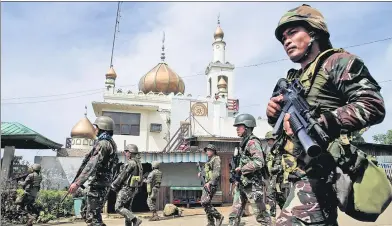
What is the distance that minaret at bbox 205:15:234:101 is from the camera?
33.0m

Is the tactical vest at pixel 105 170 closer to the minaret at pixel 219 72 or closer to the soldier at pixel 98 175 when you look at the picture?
the soldier at pixel 98 175

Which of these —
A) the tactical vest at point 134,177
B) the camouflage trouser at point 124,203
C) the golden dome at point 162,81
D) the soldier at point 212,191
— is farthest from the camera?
the golden dome at point 162,81

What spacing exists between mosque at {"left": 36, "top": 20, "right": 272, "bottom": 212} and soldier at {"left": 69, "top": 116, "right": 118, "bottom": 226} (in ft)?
31.1

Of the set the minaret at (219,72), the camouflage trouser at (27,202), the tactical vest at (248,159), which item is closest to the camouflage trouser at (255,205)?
the tactical vest at (248,159)

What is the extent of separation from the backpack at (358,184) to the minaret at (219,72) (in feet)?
97.4

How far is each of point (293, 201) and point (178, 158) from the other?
1375 centimetres

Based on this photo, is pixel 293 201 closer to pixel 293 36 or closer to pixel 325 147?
pixel 325 147

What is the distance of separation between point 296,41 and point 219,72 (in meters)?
32.8

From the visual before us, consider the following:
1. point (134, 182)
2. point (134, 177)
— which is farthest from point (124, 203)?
point (134, 177)

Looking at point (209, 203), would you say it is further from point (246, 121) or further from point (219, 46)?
point (219, 46)

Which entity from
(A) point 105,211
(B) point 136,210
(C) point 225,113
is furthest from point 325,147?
(C) point 225,113

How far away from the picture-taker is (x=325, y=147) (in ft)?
6.88

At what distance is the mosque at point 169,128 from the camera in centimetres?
1634

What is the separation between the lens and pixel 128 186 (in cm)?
812
